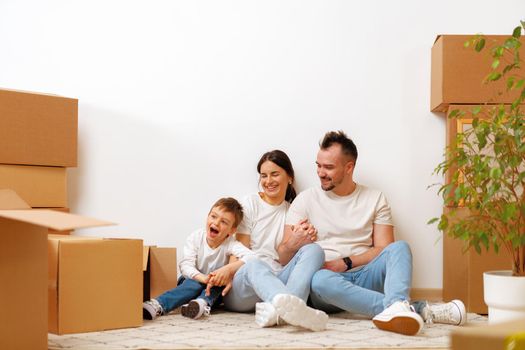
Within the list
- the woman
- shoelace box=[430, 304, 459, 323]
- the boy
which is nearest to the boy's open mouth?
the boy

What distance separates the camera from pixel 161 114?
10.1 feet

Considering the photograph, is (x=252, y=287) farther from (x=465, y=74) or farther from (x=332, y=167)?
(x=465, y=74)

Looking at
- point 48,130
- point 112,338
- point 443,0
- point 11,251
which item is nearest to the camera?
point 11,251

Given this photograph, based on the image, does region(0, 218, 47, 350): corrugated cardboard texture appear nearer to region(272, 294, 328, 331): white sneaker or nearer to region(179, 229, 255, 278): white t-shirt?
region(272, 294, 328, 331): white sneaker

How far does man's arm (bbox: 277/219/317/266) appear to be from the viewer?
271 centimetres

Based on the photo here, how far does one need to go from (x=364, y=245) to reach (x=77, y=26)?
1630mm

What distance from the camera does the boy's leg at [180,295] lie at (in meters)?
2.59

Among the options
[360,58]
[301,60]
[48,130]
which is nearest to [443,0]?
[360,58]

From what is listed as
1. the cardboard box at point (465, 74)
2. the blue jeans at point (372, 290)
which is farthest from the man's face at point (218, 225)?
the cardboard box at point (465, 74)

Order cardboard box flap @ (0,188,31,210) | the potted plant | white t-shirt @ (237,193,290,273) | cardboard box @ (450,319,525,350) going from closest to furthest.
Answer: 1. cardboard box @ (450,319,525,350)
2. cardboard box flap @ (0,188,31,210)
3. the potted plant
4. white t-shirt @ (237,193,290,273)

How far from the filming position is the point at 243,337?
83.0 inches

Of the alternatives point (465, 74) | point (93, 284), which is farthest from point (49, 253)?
point (465, 74)

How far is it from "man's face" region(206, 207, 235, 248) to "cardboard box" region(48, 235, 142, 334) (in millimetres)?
473

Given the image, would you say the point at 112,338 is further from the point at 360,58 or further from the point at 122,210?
the point at 360,58
